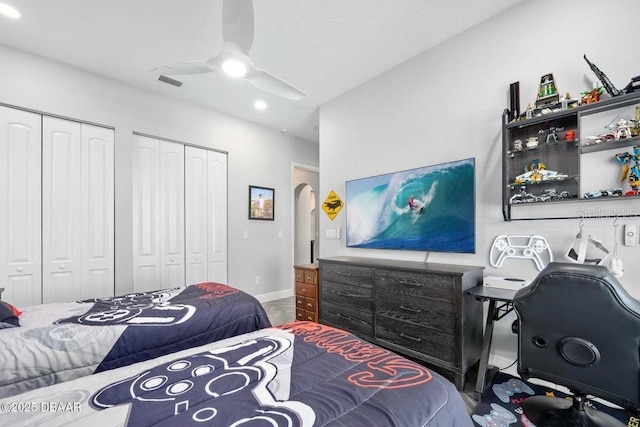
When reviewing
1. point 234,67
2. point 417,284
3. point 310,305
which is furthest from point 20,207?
point 417,284

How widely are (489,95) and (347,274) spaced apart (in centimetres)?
211

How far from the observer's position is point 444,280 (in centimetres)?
221

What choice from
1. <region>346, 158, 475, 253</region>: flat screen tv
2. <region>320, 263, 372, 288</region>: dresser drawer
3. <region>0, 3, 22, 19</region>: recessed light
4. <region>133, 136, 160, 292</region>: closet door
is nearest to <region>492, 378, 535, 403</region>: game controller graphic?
<region>346, 158, 475, 253</region>: flat screen tv

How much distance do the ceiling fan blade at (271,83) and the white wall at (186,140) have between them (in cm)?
215

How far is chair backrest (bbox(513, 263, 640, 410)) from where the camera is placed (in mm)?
1307

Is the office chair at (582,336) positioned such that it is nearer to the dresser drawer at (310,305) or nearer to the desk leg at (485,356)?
the desk leg at (485,356)

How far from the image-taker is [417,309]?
236cm

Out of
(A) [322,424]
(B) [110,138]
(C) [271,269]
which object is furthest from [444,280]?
(B) [110,138]

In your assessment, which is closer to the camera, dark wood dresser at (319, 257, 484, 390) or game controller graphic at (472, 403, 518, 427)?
game controller graphic at (472, 403, 518, 427)

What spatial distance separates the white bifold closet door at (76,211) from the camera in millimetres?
2906

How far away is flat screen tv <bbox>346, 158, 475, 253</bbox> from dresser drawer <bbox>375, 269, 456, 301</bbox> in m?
0.49

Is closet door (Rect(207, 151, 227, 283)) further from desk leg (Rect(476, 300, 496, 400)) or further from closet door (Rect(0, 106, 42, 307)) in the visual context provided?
desk leg (Rect(476, 300, 496, 400))

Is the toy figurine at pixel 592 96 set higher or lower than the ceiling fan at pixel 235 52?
lower

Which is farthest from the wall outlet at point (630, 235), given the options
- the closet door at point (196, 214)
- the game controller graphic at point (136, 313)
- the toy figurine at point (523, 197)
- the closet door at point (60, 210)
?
the closet door at point (60, 210)
